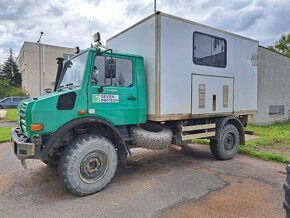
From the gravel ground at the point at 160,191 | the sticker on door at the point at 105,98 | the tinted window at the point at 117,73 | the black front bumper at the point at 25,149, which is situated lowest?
the gravel ground at the point at 160,191

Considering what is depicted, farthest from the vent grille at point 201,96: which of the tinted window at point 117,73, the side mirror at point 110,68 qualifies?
the side mirror at point 110,68

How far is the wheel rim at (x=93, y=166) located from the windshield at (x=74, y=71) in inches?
51.1

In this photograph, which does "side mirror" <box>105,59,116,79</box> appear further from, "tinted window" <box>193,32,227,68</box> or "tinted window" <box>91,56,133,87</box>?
"tinted window" <box>193,32,227,68</box>

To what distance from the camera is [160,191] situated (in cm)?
423

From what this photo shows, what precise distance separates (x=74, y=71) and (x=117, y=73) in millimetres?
869

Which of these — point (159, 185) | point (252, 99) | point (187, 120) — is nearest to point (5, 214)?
point (159, 185)

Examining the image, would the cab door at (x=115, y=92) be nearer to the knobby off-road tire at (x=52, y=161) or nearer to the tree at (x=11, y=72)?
the knobby off-road tire at (x=52, y=161)

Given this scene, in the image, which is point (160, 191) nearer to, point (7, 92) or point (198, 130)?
point (198, 130)

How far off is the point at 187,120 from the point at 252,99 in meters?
2.45

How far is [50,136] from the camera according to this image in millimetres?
3982

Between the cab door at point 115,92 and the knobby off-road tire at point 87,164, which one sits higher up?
the cab door at point 115,92

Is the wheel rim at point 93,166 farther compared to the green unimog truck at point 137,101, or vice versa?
the wheel rim at point 93,166

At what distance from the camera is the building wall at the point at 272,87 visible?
541 inches

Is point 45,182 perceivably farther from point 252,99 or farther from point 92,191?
point 252,99
